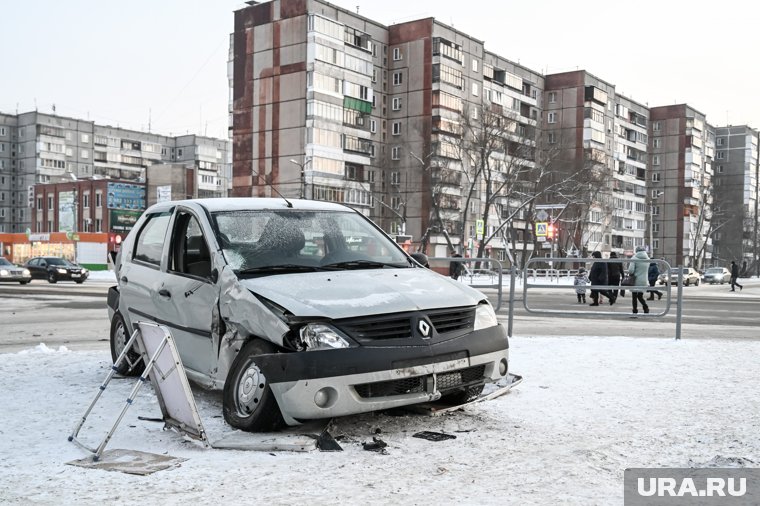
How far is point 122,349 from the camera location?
287 inches

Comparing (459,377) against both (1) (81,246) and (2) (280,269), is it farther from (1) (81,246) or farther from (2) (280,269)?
(1) (81,246)

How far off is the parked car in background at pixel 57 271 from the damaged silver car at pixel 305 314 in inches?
1297

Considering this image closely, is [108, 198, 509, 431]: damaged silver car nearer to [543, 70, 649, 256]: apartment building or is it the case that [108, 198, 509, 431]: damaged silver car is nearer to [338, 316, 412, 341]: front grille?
[338, 316, 412, 341]: front grille

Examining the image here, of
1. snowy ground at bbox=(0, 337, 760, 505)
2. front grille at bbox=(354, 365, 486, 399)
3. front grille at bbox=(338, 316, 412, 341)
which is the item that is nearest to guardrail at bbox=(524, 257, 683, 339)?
snowy ground at bbox=(0, 337, 760, 505)

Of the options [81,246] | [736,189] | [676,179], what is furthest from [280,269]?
[736,189]

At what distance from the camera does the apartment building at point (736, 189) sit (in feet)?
346

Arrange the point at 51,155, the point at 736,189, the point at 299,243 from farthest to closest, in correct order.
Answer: the point at 736,189
the point at 51,155
the point at 299,243

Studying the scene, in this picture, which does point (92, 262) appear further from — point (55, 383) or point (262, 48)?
point (55, 383)

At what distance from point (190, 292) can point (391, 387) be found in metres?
1.89

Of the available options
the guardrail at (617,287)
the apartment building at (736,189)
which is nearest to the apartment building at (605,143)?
the apartment building at (736,189)

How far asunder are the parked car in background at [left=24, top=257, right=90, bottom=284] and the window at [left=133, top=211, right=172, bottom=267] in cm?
3233

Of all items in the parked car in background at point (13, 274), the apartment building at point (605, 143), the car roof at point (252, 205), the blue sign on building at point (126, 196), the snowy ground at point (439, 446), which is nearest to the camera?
the snowy ground at point (439, 446)

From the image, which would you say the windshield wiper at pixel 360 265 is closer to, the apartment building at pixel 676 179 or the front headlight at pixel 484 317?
the front headlight at pixel 484 317

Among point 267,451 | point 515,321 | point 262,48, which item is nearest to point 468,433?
point 267,451
